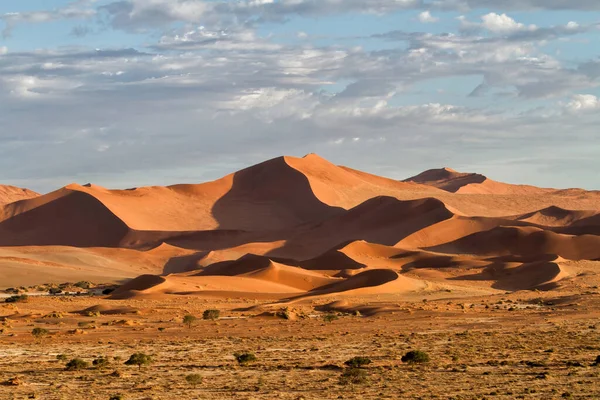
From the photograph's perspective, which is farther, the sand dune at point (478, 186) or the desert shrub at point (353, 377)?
the sand dune at point (478, 186)

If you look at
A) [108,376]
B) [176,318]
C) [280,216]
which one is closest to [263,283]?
[176,318]

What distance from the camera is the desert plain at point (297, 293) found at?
762 inches

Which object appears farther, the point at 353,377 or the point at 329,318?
the point at 329,318

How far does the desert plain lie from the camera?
19.4m

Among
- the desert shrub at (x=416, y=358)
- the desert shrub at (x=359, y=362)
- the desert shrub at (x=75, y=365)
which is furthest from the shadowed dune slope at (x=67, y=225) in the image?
the desert shrub at (x=416, y=358)

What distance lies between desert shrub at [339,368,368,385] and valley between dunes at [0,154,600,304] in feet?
94.6

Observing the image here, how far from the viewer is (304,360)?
22703mm

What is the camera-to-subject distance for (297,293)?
55062 mm

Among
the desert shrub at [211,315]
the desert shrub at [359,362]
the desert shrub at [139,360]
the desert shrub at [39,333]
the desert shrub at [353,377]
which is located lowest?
the desert shrub at [211,315]

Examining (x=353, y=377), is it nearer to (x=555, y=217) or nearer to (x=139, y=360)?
(x=139, y=360)

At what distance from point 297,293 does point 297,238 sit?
47016mm

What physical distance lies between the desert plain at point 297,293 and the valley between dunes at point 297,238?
0.25 meters

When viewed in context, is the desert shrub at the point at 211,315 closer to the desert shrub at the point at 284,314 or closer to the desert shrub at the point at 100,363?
the desert shrub at the point at 284,314

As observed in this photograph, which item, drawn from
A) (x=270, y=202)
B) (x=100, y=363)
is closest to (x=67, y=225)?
(x=270, y=202)
